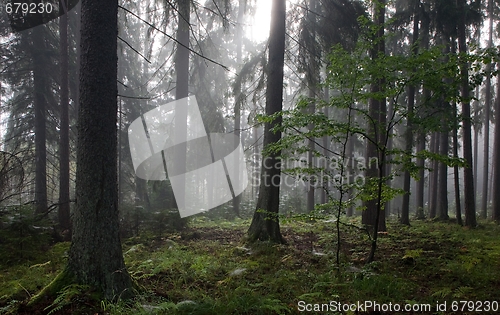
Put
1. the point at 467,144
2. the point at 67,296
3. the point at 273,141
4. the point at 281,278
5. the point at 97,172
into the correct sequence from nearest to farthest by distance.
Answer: the point at 67,296, the point at 97,172, the point at 281,278, the point at 273,141, the point at 467,144

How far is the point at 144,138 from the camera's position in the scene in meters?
21.9

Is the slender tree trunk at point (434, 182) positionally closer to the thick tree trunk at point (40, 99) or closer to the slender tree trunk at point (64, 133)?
the slender tree trunk at point (64, 133)

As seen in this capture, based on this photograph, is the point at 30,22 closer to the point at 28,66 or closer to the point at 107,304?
the point at 28,66

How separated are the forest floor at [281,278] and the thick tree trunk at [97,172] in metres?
0.30

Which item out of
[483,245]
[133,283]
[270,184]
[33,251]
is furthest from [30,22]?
[483,245]

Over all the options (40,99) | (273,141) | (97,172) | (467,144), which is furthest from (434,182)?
(40,99)

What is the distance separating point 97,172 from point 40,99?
11676 mm

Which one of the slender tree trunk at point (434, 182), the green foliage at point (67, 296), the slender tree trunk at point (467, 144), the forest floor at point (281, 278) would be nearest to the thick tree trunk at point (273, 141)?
the forest floor at point (281, 278)

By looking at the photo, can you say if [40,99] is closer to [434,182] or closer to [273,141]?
[273,141]

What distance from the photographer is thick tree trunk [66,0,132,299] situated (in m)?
4.17

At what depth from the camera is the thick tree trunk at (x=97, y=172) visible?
417 centimetres

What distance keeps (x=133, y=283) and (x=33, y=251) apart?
3.68 metres

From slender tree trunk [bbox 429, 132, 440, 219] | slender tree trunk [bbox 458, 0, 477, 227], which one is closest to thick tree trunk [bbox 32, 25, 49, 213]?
slender tree trunk [bbox 458, 0, 477, 227]

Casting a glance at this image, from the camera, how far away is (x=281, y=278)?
5.46 m
